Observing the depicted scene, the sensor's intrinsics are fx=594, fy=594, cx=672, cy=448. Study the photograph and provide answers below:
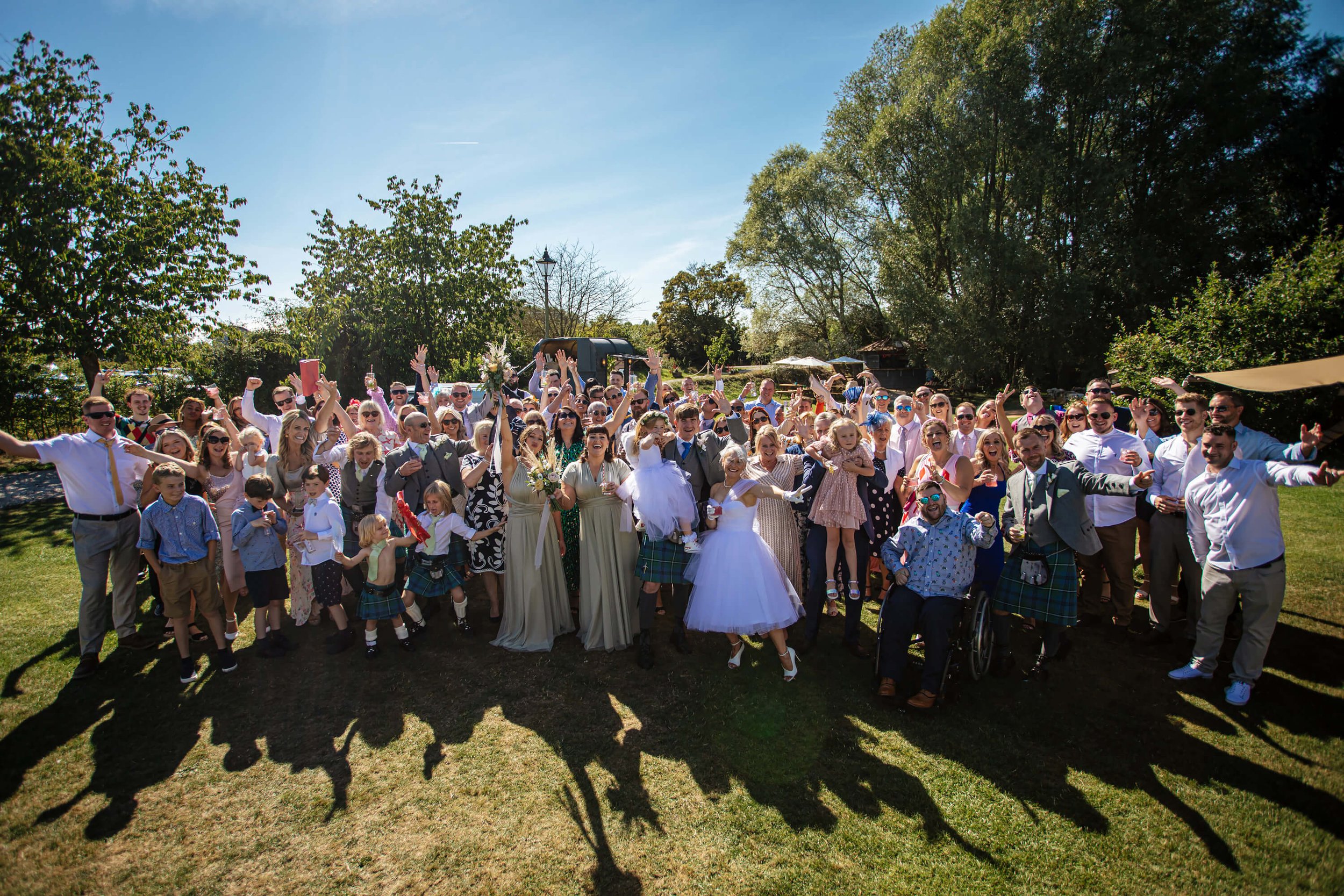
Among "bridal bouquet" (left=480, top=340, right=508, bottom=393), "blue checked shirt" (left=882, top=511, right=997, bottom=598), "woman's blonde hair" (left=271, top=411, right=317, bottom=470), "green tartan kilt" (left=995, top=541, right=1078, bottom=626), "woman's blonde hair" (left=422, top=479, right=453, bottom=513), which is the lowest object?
"green tartan kilt" (left=995, top=541, right=1078, bottom=626)

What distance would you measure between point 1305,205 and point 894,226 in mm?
14291

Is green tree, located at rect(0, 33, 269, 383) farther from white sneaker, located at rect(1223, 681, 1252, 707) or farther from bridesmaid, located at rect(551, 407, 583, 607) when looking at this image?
white sneaker, located at rect(1223, 681, 1252, 707)

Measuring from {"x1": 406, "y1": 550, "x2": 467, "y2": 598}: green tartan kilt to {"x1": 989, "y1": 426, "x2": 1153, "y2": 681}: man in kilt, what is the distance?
4.74 m

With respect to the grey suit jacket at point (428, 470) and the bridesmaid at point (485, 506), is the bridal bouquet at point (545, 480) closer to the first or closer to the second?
the bridesmaid at point (485, 506)

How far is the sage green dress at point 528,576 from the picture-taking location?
527 centimetres

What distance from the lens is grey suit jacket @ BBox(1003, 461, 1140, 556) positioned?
448 centimetres

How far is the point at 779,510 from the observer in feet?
19.2

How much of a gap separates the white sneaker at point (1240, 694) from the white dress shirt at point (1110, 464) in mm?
1558

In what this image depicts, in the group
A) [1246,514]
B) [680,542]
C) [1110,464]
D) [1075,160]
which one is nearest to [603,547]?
[680,542]

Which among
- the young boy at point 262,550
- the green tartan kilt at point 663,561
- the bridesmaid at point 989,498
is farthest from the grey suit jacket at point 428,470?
the bridesmaid at point 989,498

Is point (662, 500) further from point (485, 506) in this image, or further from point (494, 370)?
point (494, 370)

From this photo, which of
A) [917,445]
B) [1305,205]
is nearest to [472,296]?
[917,445]

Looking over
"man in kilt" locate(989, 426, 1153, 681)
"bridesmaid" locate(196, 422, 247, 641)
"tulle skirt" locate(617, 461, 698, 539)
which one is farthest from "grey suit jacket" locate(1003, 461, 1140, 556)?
"bridesmaid" locate(196, 422, 247, 641)

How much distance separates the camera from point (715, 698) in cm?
461
